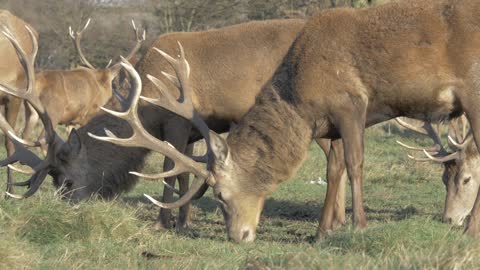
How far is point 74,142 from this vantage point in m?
9.61

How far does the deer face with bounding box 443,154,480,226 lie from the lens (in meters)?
9.84

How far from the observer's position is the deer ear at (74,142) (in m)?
9.57

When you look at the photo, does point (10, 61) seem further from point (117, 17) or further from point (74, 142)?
point (117, 17)

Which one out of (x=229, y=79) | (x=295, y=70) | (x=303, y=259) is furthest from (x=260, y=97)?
(x=303, y=259)

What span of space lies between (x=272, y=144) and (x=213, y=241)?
3.11ft

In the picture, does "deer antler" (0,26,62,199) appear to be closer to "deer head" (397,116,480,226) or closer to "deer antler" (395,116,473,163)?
"deer antler" (395,116,473,163)

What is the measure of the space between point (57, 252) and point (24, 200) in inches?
49.1

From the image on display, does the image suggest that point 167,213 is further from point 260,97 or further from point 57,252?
point 57,252

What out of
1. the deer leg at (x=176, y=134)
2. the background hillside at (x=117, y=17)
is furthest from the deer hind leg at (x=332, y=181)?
the background hillside at (x=117, y=17)

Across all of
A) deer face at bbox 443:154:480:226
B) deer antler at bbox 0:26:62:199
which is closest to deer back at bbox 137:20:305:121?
deer antler at bbox 0:26:62:199

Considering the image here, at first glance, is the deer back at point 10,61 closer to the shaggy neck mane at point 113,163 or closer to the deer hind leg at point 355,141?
the shaggy neck mane at point 113,163

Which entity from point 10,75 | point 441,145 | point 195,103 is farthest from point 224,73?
point 10,75

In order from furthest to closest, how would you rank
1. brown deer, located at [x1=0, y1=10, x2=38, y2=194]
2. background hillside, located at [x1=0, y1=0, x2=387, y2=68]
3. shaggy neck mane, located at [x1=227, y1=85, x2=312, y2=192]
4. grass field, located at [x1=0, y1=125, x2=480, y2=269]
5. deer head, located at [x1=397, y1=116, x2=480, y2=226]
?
1. background hillside, located at [x1=0, y1=0, x2=387, y2=68]
2. brown deer, located at [x1=0, y1=10, x2=38, y2=194]
3. deer head, located at [x1=397, y1=116, x2=480, y2=226]
4. shaggy neck mane, located at [x1=227, y1=85, x2=312, y2=192]
5. grass field, located at [x1=0, y1=125, x2=480, y2=269]

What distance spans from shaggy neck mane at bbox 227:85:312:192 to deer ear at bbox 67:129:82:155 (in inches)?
74.1
